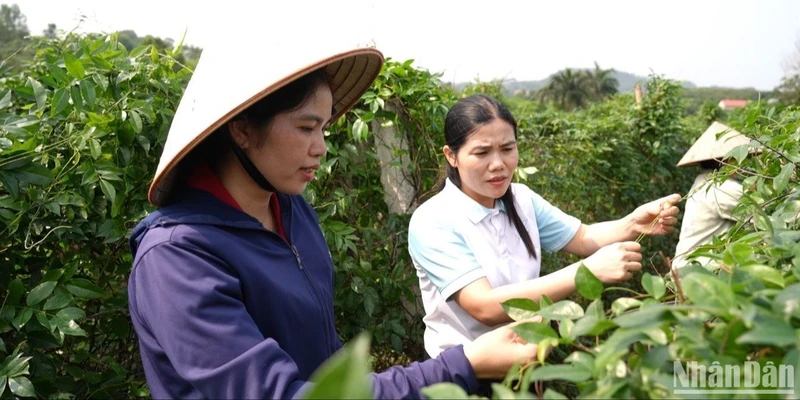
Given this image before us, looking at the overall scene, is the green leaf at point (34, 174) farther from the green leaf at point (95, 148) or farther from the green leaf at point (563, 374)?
the green leaf at point (563, 374)

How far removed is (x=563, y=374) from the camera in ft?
2.43

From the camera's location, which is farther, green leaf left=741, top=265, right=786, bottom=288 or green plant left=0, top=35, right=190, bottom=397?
green plant left=0, top=35, right=190, bottom=397

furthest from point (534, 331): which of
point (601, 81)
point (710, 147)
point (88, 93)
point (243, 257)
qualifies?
point (601, 81)

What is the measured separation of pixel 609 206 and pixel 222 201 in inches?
191

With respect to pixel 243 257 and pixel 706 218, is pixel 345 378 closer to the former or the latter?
pixel 243 257

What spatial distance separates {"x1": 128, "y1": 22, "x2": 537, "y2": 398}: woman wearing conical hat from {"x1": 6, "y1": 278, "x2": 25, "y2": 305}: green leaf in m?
0.62

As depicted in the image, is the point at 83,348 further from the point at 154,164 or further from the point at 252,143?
the point at 252,143

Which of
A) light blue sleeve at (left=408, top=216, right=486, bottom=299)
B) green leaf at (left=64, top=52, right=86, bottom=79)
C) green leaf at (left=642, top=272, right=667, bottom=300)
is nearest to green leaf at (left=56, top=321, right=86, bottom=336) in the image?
green leaf at (left=64, top=52, right=86, bottom=79)

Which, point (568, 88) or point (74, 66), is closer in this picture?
point (74, 66)

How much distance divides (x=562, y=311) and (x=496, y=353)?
0.35 meters

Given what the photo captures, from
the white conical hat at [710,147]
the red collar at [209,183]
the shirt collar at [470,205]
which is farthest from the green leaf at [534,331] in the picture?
the white conical hat at [710,147]

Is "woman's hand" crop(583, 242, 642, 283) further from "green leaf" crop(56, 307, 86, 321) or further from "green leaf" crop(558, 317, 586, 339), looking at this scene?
"green leaf" crop(56, 307, 86, 321)

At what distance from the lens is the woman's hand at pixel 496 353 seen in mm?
1223

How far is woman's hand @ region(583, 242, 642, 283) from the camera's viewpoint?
5.30 feet
